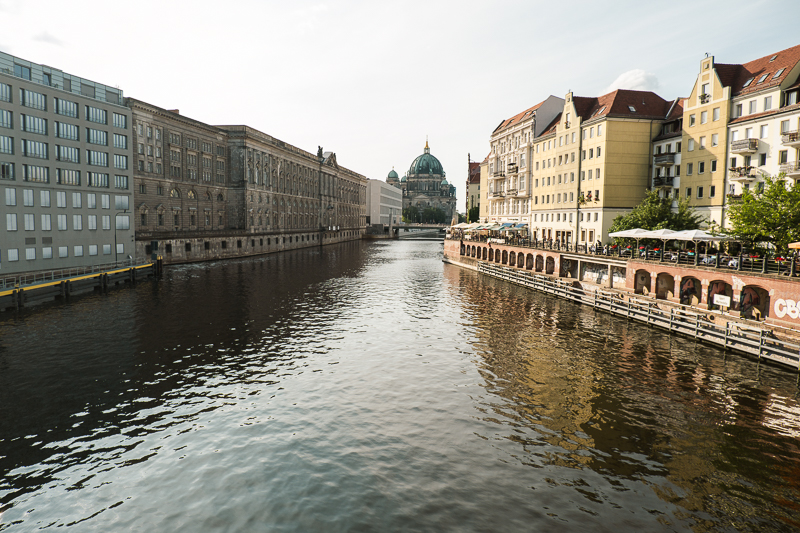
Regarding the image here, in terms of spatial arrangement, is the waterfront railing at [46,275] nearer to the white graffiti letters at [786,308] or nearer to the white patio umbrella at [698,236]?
the white patio umbrella at [698,236]

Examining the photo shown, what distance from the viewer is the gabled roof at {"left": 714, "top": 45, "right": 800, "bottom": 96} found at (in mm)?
50787

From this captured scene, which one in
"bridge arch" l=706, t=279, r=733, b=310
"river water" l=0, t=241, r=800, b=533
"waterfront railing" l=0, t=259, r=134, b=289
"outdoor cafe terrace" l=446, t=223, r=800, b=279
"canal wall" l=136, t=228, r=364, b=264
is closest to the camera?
"river water" l=0, t=241, r=800, b=533

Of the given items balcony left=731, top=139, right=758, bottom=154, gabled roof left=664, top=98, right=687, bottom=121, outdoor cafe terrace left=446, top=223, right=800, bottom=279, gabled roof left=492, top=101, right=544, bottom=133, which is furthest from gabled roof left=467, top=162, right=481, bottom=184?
balcony left=731, top=139, right=758, bottom=154

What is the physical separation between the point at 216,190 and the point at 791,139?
100845 mm

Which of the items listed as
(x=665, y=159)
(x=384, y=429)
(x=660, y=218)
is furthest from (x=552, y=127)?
(x=384, y=429)

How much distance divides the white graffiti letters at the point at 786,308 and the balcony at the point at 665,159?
116 ft

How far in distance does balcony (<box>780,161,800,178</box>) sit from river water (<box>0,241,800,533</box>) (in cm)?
2498

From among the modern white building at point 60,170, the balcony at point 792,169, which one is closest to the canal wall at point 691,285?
the balcony at point 792,169

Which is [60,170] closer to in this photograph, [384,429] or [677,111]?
[384,429]

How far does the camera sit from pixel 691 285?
140 ft

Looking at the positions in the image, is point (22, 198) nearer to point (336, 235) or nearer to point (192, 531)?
point (192, 531)

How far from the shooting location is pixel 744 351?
31922 millimetres

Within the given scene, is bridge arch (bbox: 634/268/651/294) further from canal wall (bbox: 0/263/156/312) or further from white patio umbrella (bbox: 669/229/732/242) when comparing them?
canal wall (bbox: 0/263/156/312)

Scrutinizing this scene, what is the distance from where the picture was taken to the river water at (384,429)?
15.2 m
